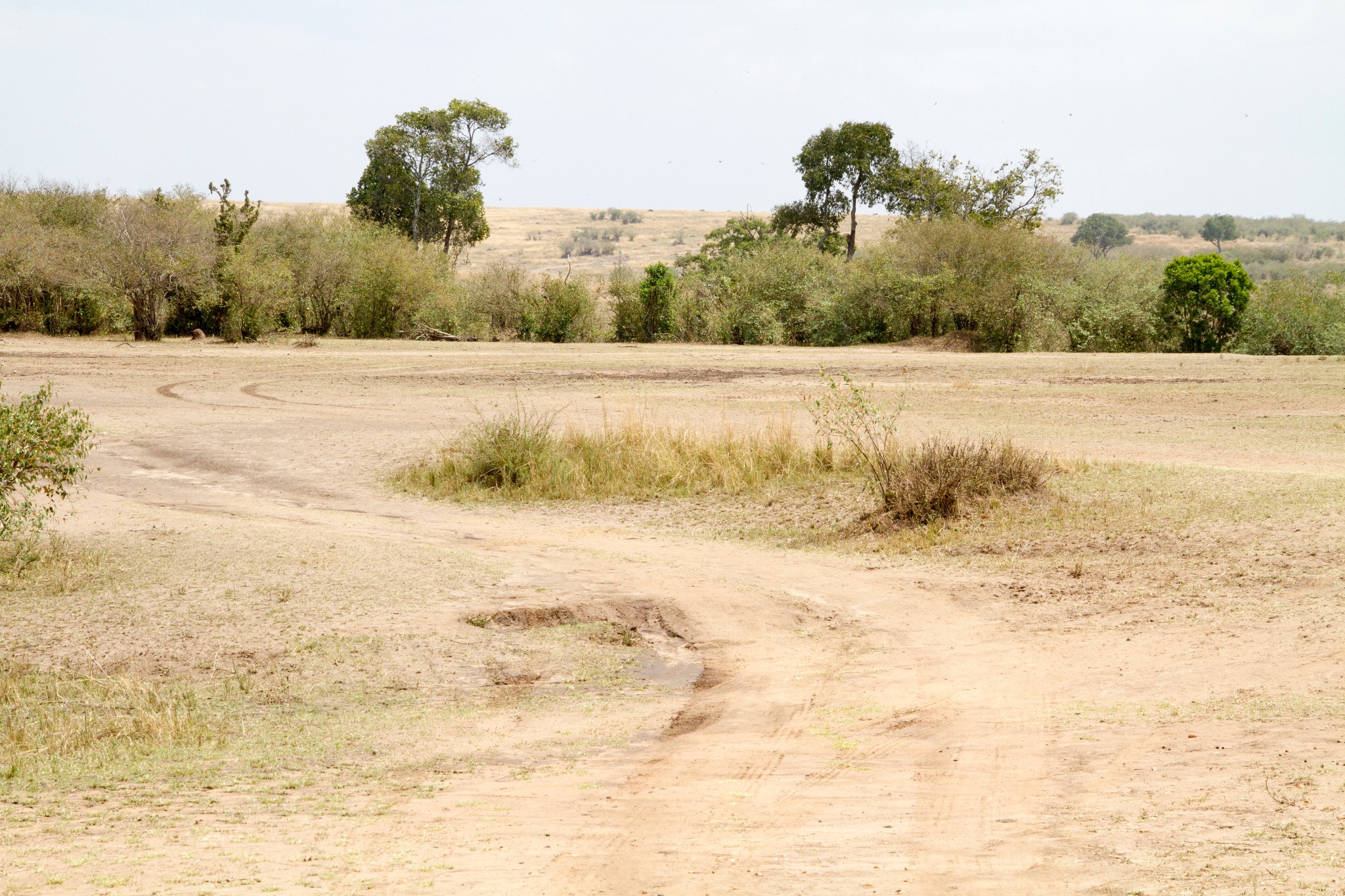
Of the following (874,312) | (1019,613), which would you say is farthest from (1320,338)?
(1019,613)

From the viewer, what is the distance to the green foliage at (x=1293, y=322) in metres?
31.3

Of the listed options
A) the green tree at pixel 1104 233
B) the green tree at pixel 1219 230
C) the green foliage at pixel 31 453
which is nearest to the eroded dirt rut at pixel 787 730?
the green foliage at pixel 31 453

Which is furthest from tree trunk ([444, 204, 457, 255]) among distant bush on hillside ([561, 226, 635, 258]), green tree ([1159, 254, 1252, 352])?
distant bush on hillside ([561, 226, 635, 258])

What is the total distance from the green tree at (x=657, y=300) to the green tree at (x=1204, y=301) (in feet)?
49.0

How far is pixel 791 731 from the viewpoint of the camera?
655cm

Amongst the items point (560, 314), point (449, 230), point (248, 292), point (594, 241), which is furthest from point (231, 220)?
point (594, 241)

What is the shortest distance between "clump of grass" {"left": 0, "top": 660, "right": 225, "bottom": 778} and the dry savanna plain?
0.11ft

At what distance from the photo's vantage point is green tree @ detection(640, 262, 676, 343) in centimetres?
3938

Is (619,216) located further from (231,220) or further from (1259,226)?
(231,220)

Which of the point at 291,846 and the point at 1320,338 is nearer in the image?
the point at 291,846

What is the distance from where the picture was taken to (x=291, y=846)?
4.73m

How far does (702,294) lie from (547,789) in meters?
35.8

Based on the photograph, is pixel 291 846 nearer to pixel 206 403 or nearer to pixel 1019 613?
pixel 1019 613

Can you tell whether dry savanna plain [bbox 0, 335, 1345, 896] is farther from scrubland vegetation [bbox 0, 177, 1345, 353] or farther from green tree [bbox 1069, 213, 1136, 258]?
green tree [bbox 1069, 213, 1136, 258]
